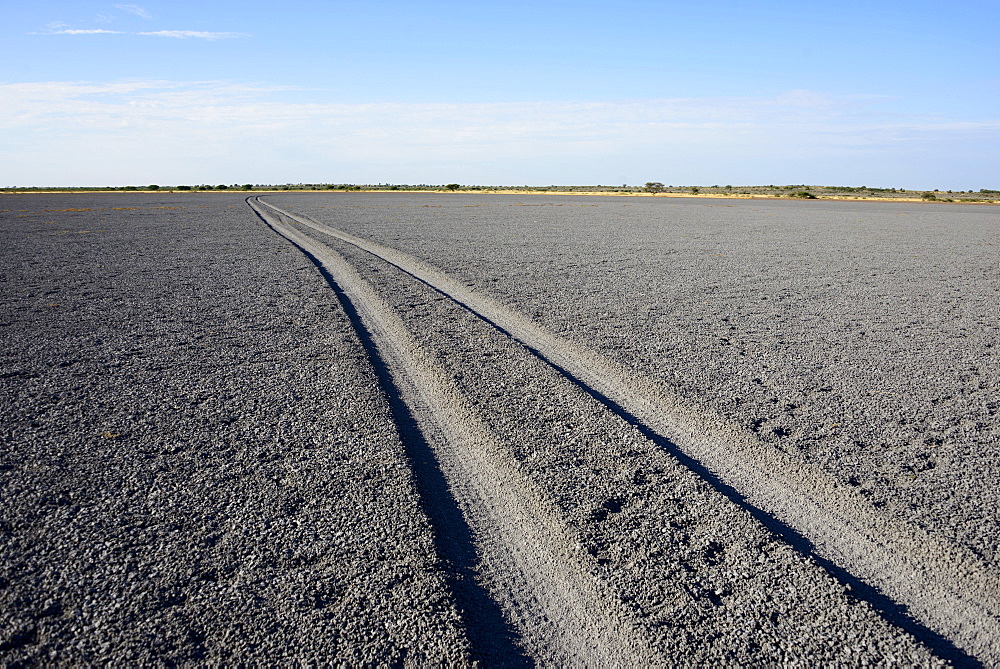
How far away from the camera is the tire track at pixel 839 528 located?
2.65m

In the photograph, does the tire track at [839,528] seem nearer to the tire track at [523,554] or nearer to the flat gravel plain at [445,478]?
the flat gravel plain at [445,478]

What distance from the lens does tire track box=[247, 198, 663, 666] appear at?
2461 millimetres

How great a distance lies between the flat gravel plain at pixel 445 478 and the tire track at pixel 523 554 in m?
0.02

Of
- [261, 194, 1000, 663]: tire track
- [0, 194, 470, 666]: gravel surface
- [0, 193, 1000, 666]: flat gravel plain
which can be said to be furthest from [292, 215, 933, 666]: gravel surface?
[0, 194, 470, 666]: gravel surface

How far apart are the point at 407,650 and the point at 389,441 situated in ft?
6.30

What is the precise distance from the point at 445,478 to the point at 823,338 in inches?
204

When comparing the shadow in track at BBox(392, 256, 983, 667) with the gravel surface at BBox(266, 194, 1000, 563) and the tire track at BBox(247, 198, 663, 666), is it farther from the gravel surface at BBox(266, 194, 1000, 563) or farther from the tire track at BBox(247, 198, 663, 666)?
the tire track at BBox(247, 198, 663, 666)

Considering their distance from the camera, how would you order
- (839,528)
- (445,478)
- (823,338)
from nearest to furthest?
1. (839,528)
2. (445,478)
3. (823,338)

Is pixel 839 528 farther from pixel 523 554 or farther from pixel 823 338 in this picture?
pixel 823 338

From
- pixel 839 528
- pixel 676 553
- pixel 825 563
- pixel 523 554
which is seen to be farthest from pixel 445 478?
pixel 839 528

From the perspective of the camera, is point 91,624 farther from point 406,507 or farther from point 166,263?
point 166,263

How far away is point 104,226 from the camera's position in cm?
2238

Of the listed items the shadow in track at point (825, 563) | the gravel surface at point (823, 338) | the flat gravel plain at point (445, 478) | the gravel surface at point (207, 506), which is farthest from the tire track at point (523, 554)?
the gravel surface at point (823, 338)

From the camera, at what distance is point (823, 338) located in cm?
704
